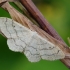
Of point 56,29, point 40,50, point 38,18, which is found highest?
point 38,18

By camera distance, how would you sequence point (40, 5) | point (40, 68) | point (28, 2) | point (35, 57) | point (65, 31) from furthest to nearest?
point (40, 5)
point (65, 31)
point (40, 68)
point (35, 57)
point (28, 2)

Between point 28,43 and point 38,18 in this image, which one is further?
point 28,43

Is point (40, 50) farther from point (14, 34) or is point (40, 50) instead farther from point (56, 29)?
point (56, 29)

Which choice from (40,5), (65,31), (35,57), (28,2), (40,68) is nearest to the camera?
(28,2)

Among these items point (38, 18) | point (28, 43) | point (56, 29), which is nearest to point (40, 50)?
point (28, 43)

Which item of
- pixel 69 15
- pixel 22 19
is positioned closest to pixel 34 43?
pixel 22 19

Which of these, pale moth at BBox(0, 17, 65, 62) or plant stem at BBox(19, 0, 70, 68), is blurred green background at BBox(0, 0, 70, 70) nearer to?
pale moth at BBox(0, 17, 65, 62)

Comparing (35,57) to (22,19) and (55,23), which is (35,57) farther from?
(55,23)

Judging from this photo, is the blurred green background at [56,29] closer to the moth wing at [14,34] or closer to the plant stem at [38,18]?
the moth wing at [14,34]
